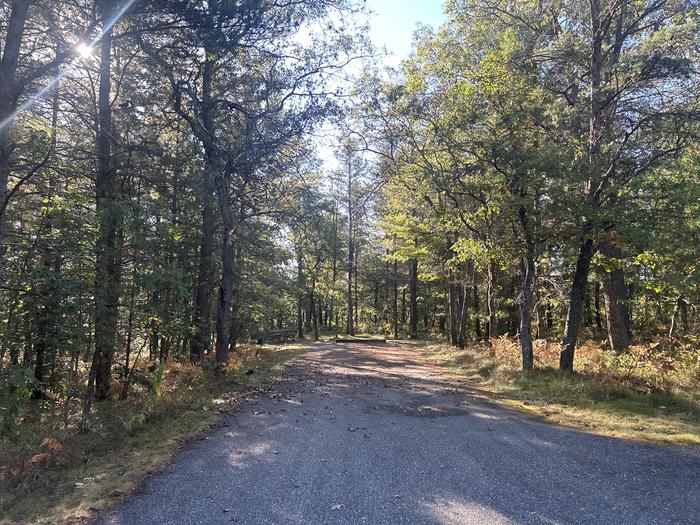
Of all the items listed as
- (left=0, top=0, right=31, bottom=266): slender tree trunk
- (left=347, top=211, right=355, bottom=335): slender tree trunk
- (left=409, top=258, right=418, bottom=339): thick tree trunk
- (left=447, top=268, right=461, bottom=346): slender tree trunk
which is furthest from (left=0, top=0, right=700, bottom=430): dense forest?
(left=347, top=211, right=355, bottom=335): slender tree trunk

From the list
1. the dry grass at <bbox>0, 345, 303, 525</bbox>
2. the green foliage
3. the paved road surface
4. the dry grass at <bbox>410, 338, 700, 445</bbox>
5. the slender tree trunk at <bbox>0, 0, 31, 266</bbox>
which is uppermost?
the slender tree trunk at <bbox>0, 0, 31, 266</bbox>

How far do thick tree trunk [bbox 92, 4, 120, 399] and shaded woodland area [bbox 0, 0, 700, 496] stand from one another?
0.16 ft

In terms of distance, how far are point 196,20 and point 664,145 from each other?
405 inches

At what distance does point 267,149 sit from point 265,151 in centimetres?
9

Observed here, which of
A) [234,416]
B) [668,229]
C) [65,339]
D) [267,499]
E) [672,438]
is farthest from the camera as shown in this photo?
[668,229]

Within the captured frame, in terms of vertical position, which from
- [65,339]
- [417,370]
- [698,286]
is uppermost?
[698,286]

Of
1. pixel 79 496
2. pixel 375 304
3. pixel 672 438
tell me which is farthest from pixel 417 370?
pixel 375 304

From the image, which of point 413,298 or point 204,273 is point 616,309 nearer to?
point 204,273

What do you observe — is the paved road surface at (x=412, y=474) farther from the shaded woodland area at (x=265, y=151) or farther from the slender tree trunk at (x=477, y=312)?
the slender tree trunk at (x=477, y=312)

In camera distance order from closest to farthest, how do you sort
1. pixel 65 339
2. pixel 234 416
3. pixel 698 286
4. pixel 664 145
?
pixel 65 339, pixel 234 416, pixel 664 145, pixel 698 286

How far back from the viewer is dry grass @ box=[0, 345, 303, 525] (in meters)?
4.04

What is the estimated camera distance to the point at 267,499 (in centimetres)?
407

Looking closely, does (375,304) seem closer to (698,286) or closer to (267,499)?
(698,286)

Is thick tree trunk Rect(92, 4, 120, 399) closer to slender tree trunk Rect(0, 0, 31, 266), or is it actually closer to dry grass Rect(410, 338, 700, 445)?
slender tree trunk Rect(0, 0, 31, 266)
